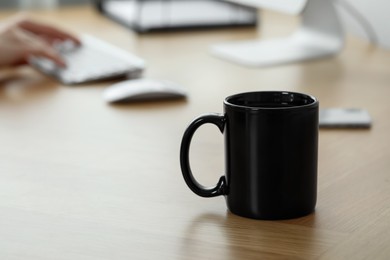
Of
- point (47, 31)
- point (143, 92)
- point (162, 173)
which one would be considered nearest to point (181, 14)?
point (47, 31)

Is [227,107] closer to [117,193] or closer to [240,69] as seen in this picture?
[117,193]

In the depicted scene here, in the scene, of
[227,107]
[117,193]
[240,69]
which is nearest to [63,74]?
[240,69]

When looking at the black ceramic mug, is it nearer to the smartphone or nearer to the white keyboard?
the smartphone

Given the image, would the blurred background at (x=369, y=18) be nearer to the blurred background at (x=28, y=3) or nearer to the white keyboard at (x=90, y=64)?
the white keyboard at (x=90, y=64)

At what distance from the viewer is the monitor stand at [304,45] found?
162cm

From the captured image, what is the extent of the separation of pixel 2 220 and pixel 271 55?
0.94 metres

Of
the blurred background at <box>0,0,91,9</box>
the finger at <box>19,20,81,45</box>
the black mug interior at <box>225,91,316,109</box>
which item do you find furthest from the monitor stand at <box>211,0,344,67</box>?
the blurred background at <box>0,0,91,9</box>

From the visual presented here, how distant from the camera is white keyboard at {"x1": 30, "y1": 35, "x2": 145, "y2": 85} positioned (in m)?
1.50

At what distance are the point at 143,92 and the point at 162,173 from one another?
1.28 ft

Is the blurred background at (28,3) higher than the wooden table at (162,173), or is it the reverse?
the blurred background at (28,3)

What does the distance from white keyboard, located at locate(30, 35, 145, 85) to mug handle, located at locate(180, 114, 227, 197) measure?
716mm

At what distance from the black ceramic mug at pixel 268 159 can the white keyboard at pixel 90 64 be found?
0.73 meters

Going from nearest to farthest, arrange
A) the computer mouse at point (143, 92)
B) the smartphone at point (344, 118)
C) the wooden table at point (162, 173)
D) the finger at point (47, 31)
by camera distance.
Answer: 1. the wooden table at point (162, 173)
2. the smartphone at point (344, 118)
3. the computer mouse at point (143, 92)
4. the finger at point (47, 31)

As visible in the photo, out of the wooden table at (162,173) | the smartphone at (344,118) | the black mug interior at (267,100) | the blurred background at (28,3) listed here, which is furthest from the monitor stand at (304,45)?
the blurred background at (28,3)
